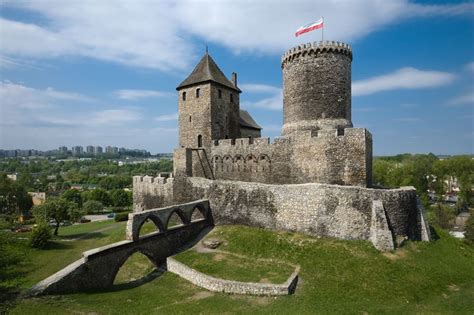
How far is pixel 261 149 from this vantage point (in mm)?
24062

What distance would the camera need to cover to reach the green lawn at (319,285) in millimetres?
12719

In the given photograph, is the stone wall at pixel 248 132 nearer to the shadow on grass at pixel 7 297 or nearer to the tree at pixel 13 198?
the shadow on grass at pixel 7 297

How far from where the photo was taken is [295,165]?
21.9 metres

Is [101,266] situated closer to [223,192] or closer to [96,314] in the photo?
[96,314]

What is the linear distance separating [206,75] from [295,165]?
12659mm

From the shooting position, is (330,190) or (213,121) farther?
(213,121)

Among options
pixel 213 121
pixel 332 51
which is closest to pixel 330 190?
pixel 332 51

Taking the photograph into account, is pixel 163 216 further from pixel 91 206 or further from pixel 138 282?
pixel 91 206

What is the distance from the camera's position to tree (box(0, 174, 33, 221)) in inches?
2197

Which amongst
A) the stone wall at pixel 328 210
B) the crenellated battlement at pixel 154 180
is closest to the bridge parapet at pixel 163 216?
the stone wall at pixel 328 210

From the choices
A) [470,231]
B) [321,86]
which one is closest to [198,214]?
[321,86]

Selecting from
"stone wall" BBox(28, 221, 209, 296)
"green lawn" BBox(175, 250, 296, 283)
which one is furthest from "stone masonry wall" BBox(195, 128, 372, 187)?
"green lawn" BBox(175, 250, 296, 283)

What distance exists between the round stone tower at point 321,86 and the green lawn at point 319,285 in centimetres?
909

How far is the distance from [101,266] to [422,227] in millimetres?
19465
